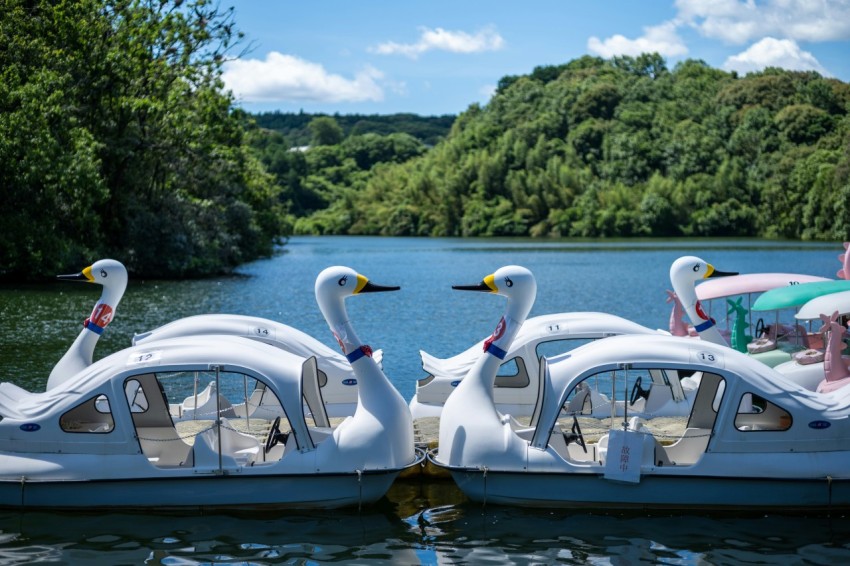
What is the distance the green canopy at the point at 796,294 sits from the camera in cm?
1698

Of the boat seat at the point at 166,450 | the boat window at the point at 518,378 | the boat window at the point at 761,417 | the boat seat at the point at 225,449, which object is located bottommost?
the boat seat at the point at 166,450

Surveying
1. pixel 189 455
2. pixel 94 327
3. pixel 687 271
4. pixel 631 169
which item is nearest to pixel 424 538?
pixel 189 455

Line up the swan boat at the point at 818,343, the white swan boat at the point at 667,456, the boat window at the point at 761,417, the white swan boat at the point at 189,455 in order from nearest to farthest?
the white swan boat at the point at 667,456 < the white swan boat at the point at 189,455 < the boat window at the point at 761,417 < the swan boat at the point at 818,343

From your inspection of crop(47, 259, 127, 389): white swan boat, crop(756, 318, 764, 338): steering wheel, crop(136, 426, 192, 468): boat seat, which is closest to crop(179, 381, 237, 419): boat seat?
crop(47, 259, 127, 389): white swan boat

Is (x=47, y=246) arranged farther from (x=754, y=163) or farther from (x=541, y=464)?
(x=754, y=163)

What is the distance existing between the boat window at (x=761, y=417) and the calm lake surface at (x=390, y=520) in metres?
1.04

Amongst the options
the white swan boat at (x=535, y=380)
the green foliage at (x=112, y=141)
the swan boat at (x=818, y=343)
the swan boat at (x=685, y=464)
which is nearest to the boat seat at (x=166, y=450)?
the swan boat at (x=685, y=464)

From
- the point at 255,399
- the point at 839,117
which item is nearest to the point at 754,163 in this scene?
the point at 839,117

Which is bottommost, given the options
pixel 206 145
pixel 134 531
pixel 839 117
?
pixel 134 531

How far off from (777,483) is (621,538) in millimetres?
1955

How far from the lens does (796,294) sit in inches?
677

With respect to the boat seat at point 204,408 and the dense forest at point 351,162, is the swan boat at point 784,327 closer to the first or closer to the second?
the boat seat at point 204,408

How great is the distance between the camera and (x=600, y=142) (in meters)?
141

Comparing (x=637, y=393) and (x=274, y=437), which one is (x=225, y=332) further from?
(x=637, y=393)
